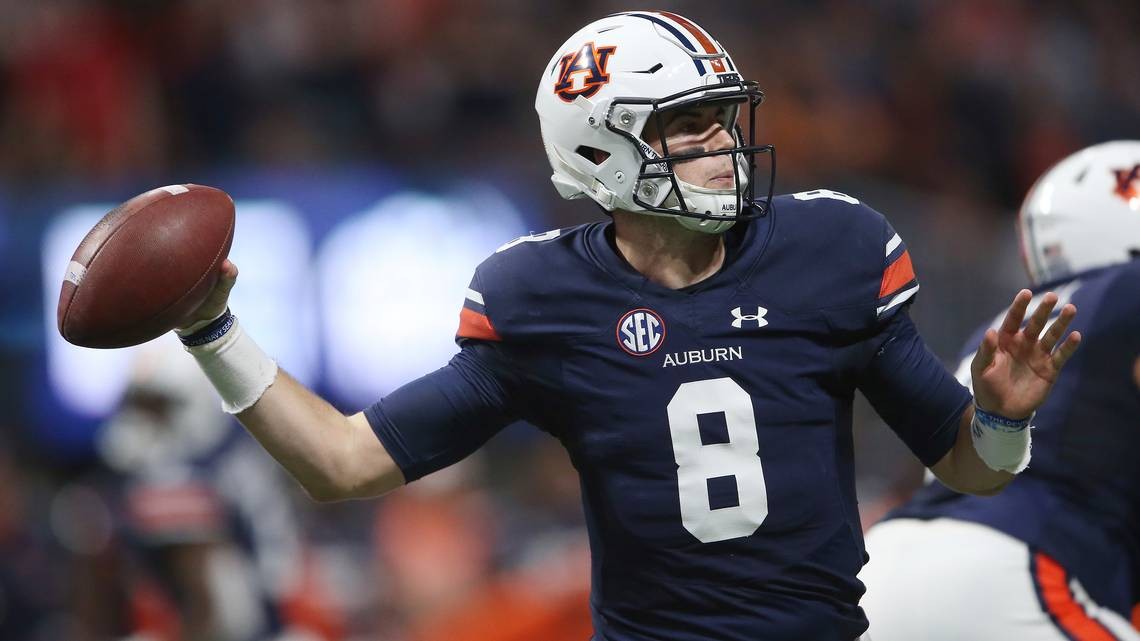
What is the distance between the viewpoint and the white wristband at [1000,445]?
2.75m

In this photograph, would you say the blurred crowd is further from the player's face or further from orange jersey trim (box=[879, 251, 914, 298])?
orange jersey trim (box=[879, 251, 914, 298])

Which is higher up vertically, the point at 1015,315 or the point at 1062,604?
the point at 1015,315

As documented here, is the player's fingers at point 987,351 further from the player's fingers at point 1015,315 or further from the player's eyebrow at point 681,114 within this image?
the player's eyebrow at point 681,114

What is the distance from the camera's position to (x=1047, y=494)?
130 inches

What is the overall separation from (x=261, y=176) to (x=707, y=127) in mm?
4686

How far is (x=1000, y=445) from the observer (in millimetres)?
2766

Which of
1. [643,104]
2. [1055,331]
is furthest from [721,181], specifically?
[1055,331]

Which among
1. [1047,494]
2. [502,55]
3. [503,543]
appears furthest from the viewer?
[502,55]

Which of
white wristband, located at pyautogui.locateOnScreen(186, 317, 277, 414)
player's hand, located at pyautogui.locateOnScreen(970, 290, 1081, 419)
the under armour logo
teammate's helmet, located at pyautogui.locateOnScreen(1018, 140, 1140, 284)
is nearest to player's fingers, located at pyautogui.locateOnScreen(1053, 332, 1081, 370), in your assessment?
player's hand, located at pyautogui.locateOnScreen(970, 290, 1081, 419)

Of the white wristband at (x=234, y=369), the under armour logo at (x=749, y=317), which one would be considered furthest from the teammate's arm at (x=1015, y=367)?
the white wristband at (x=234, y=369)

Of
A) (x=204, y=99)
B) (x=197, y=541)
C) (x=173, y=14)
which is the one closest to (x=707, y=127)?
(x=197, y=541)

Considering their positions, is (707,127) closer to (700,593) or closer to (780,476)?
(780,476)

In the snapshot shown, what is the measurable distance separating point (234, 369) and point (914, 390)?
1284 mm

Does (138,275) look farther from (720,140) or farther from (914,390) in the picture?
(914,390)
